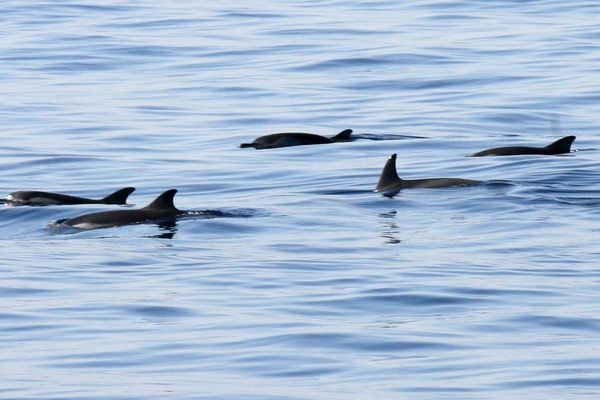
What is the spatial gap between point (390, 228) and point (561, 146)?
573cm

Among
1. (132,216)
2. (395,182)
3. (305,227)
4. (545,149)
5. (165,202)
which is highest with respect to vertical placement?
(165,202)

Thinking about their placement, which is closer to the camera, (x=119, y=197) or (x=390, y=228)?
(x=390, y=228)

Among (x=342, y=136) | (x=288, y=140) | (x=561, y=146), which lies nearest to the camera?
(x=561, y=146)

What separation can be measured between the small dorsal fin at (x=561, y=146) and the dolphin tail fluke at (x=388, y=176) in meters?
3.24

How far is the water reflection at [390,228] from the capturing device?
16547mm

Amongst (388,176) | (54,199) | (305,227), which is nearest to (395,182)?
(388,176)

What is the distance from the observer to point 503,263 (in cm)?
1514

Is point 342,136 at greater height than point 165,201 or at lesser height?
lesser

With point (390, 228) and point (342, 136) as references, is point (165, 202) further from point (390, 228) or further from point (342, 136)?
point (342, 136)

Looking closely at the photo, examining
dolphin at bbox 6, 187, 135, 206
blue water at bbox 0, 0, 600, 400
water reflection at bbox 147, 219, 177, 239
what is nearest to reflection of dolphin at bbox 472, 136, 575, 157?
blue water at bbox 0, 0, 600, 400

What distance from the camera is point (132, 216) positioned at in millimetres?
17828

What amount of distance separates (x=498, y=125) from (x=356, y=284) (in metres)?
13.6

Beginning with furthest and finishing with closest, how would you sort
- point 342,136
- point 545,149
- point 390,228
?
1. point 342,136
2. point 545,149
3. point 390,228

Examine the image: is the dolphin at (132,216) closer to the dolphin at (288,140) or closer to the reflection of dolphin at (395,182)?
the reflection of dolphin at (395,182)
